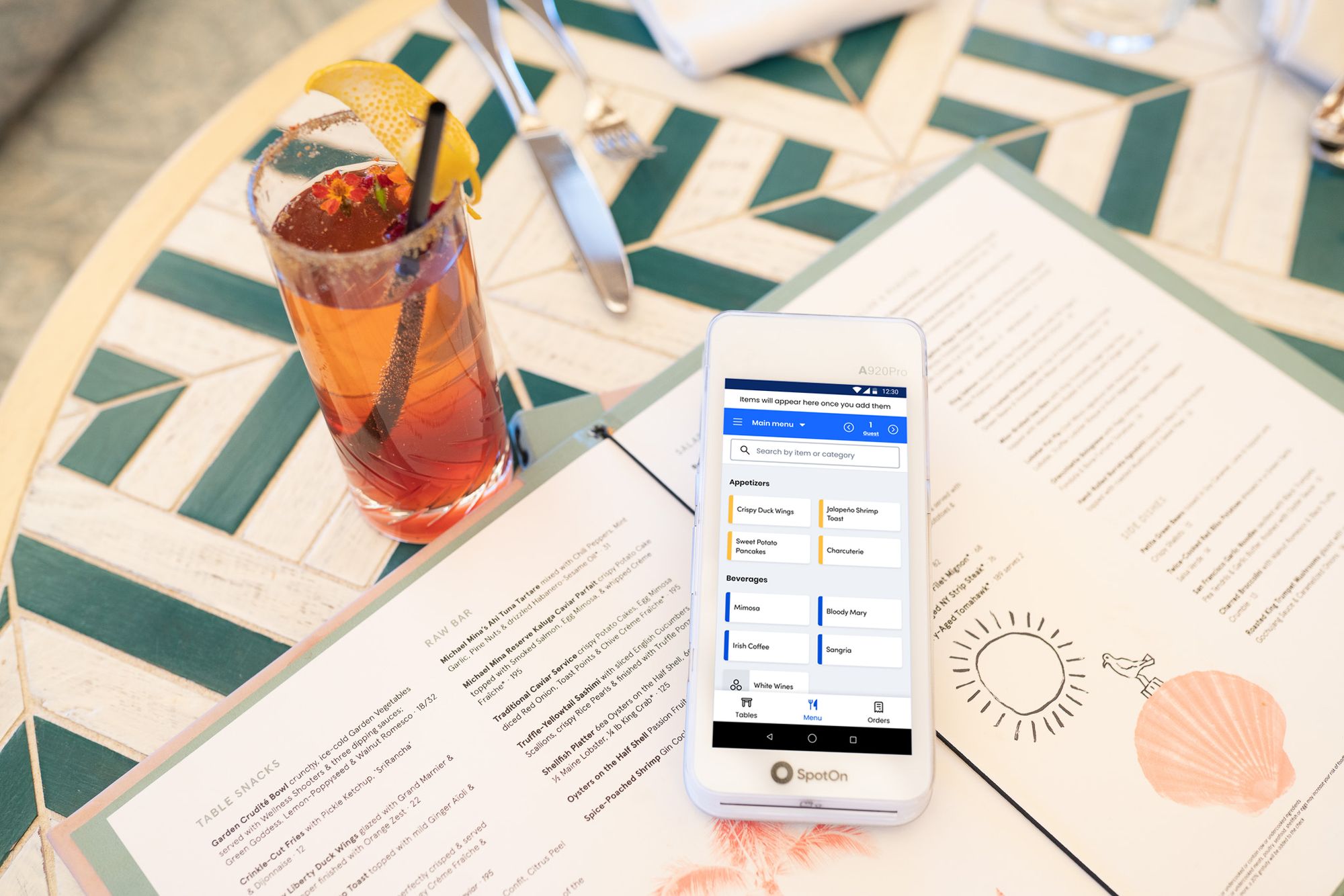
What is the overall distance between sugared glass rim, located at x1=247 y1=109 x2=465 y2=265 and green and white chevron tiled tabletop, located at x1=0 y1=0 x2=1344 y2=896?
51 millimetres

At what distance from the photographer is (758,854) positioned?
0.42 m

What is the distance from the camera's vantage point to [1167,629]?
0.48 metres

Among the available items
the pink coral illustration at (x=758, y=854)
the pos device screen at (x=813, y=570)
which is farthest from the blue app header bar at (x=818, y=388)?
the pink coral illustration at (x=758, y=854)

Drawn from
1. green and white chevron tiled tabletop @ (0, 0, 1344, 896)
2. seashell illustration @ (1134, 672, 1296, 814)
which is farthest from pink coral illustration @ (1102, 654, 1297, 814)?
green and white chevron tiled tabletop @ (0, 0, 1344, 896)

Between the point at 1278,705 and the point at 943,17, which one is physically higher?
the point at 943,17

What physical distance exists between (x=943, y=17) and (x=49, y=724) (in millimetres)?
729

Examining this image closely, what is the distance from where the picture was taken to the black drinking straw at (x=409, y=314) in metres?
0.34

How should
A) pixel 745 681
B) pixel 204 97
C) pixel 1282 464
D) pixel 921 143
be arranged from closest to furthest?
pixel 745 681 < pixel 1282 464 < pixel 921 143 < pixel 204 97

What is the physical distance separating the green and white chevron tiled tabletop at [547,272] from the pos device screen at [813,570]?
0.13 meters

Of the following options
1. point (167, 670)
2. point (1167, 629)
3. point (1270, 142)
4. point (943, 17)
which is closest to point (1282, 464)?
point (1167, 629)

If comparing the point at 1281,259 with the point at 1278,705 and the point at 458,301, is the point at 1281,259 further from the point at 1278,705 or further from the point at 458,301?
the point at 458,301

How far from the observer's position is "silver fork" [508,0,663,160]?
648mm

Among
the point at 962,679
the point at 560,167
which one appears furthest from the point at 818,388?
the point at 560,167

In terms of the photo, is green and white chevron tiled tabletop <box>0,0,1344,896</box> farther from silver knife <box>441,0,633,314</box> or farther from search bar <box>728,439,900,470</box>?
search bar <box>728,439,900,470</box>
